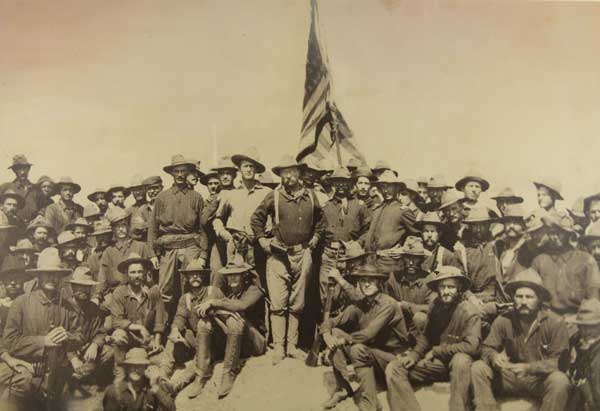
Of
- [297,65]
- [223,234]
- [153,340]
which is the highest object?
[297,65]

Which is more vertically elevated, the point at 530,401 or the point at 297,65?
the point at 297,65

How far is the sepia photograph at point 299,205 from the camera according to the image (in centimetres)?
726

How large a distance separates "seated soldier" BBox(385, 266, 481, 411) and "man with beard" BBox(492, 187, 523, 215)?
1029mm

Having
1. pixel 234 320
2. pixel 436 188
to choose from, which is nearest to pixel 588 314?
pixel 436 188

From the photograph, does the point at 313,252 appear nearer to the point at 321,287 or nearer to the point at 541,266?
the point at 321,287

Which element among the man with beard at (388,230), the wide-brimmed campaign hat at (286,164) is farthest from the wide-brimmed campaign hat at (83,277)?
the man with beard at (388,230)

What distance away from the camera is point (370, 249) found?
7586mm

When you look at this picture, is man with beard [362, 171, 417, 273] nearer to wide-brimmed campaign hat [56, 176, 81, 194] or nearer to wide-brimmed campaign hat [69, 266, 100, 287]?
wide-brimmed campaign hat [69, 266, 100, 287]

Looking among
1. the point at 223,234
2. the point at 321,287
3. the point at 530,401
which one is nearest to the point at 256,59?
the point at 223,234

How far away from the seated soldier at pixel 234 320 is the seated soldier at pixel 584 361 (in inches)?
120

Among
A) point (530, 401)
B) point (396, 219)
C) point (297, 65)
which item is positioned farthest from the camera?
point (297, 65)

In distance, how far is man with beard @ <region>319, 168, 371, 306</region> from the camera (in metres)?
7.55

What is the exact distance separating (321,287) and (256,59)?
267cm

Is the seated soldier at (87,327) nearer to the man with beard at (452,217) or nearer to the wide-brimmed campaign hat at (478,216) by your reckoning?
the man with beard at (452,217)
